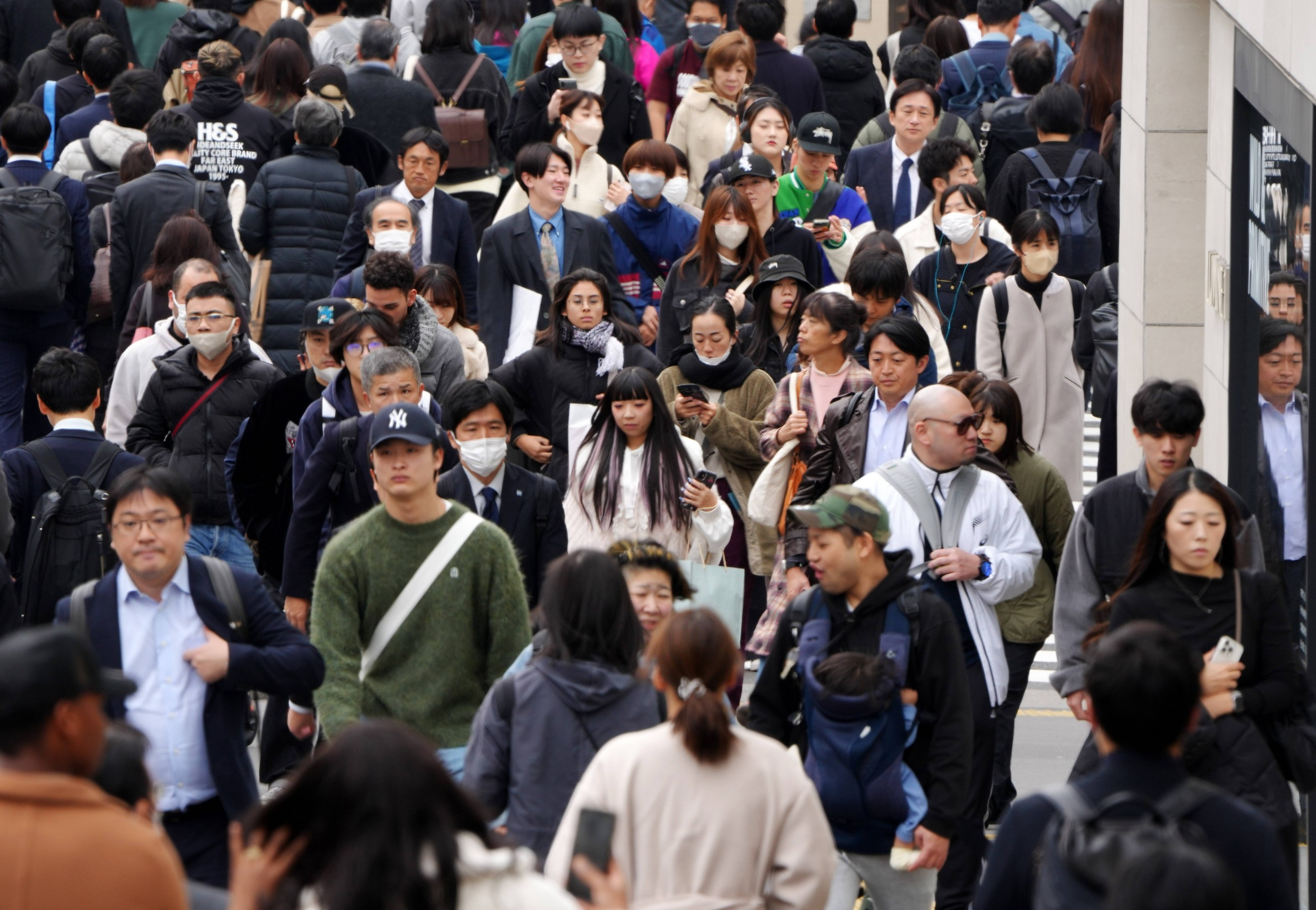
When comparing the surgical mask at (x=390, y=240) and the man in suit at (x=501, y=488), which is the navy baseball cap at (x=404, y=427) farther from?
the surgical mask at (x=390, y=240)

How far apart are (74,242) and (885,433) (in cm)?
→ 559

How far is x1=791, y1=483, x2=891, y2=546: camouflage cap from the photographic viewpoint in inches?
232

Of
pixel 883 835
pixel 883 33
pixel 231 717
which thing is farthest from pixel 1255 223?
pixel 883 33

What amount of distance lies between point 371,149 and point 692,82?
3099mm

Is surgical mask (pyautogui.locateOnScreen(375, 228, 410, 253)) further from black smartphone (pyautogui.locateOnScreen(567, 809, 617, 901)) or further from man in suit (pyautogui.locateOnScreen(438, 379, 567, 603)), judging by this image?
black smartphone (pyautogui.locateOnScreen(567, 809, 617, 901))

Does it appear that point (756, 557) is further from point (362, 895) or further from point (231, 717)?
point (362, 895)

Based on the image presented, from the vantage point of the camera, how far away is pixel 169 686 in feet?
18.5

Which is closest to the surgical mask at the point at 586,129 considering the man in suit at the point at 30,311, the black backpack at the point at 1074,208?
the black backpack at the point at 1074,208

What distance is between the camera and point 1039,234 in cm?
1034

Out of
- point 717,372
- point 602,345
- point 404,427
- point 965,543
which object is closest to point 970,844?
point 965,543

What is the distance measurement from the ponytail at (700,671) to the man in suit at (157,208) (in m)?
7.02

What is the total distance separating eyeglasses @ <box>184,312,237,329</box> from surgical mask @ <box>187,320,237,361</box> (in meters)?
0.04

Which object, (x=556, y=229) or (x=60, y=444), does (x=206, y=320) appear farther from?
(x=556, y=229)

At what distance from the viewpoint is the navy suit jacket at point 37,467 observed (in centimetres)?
792
